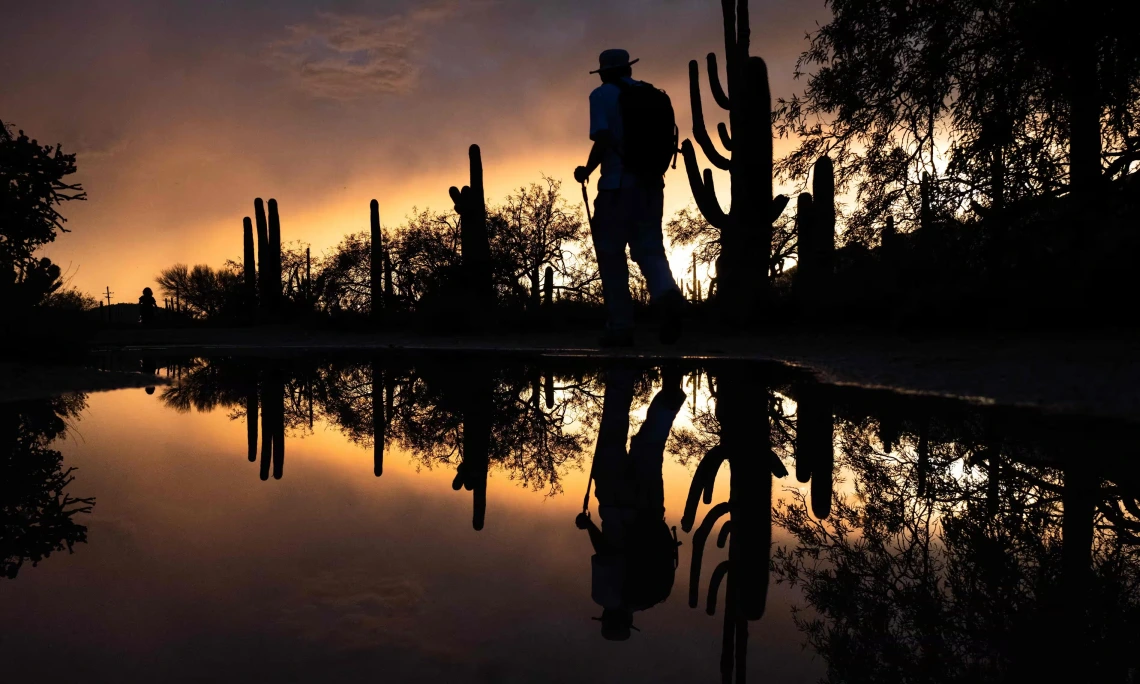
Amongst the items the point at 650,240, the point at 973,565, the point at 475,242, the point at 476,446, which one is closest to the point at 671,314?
the point at 650,240

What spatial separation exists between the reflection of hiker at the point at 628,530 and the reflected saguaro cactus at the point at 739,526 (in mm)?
94

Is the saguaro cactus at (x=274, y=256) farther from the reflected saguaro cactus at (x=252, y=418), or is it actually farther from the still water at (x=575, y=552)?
the still water at (x=575, y=552)

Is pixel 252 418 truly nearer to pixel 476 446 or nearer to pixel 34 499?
pixel 476 446

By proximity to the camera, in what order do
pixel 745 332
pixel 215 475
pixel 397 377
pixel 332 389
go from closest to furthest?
pixel 215 475, pixel 332 389, pixel 397 377, pixel 745 332

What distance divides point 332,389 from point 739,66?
45.2 feet

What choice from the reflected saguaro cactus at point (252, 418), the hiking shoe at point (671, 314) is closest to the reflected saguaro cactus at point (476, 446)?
the reflected saguaro cactus at point (252, 418)

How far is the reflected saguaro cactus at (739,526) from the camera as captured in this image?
1.93 meters

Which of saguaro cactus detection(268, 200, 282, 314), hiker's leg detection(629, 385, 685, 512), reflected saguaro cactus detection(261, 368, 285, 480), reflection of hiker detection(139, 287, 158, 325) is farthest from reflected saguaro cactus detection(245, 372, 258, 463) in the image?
reflection of hiker detection(139, 287, 158, 325)

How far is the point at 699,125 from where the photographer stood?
19750 mm

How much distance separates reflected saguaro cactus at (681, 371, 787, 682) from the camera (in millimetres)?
1926

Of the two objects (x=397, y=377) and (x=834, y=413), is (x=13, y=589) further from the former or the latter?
(x=397, y=377)

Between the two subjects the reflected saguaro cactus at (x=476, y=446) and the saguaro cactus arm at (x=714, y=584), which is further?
the reflected saguaro cactus at (x=476, y=446)

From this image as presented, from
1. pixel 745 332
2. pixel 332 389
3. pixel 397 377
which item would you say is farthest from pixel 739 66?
pixel 332 389

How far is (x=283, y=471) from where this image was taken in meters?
3.73
